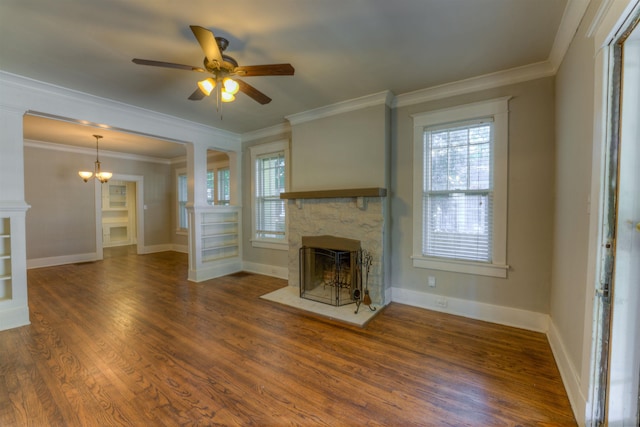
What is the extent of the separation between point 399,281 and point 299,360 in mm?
1697

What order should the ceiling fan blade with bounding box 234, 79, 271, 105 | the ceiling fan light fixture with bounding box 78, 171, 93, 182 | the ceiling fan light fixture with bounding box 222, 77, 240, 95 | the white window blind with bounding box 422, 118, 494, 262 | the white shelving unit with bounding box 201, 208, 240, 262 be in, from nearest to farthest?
the ceiling fan light fixture with bounding box 222, 77, 240, 95, the ceiling fan blade with bounding box 234, 79, 271, 105, the white window blind with bounding box 422, 118, 494, 262, the white shelving unit with bounding box 201, 208, 240, 262, the ceiling fan light fixture with bounding box 78, 171, 93, 182

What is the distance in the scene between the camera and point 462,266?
115 inches

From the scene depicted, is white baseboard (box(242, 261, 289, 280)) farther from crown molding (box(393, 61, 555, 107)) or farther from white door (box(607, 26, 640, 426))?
white door (box(607, 26, 640, 426))

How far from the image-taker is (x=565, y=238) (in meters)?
2.05

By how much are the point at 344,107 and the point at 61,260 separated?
6.56m

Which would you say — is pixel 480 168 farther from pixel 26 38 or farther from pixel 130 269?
pixel 130 269

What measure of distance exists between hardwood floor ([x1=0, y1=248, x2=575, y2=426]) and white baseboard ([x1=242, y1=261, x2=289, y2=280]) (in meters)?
1.24

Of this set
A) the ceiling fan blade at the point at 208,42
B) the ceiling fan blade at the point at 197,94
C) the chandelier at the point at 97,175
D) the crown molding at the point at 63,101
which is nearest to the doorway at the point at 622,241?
the ceiling fan blade at the point at 208,42

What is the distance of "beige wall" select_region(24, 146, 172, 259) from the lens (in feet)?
17.2

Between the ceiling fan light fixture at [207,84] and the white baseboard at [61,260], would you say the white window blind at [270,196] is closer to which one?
the ceiling fan light fixture at [207,84]

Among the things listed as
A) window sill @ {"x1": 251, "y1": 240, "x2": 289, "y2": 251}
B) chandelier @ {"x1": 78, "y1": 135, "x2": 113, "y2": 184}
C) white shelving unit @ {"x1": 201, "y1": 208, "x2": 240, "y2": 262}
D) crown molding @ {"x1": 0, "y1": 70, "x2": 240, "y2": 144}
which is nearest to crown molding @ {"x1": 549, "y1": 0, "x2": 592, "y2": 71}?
window sill @ {"x1": 251, "y1": 240, "x2": 289, "y2": 251}

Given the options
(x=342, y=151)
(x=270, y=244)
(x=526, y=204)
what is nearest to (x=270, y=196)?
(x=270, y=244)

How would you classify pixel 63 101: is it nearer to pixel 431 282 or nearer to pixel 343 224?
pixel 343 224

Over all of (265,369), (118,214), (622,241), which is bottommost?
(265,369)
